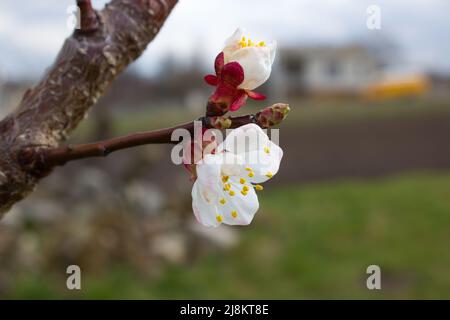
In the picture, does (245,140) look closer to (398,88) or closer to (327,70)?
(398,88)

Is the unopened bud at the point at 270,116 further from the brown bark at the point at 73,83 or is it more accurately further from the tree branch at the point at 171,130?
the brown bark at the point at 73,83

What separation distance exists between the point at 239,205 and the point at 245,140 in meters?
0.08

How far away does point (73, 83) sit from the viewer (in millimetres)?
733

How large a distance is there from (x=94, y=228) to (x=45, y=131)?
365 centimetres

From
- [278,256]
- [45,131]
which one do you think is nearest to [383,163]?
[278,256]

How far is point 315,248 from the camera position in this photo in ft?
13.9

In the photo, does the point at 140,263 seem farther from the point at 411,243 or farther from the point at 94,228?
the point at 411,243

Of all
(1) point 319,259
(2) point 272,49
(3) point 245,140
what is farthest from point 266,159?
(1) point 319,259

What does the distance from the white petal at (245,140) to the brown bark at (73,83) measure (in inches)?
10.0

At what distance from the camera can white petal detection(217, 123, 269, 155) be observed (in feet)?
1.74

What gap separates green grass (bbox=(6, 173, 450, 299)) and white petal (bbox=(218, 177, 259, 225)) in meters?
2.91

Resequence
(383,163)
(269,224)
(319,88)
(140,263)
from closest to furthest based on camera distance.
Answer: (140,263)
(269,224)
(383,163)
(319,88)

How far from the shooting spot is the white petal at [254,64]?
23.2 inches

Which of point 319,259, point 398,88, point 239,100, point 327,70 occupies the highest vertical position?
point 327,70
